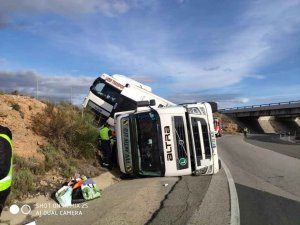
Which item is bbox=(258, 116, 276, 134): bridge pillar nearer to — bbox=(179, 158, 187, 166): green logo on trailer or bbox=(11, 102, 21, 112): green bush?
bbox=(179, 158, 187, 166): green logo on trailer

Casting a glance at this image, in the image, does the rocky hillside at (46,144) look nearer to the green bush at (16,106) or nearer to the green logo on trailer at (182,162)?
the green bush at (16,106)

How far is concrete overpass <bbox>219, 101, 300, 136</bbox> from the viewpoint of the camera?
82.3 metres

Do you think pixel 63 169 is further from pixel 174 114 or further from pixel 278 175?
pixel 278 175

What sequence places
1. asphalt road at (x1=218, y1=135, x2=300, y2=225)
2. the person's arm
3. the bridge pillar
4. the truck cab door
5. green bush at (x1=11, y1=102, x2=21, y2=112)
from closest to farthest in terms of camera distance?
the person's arm
asphalt road at (x1=218, y1=135, x2=300, y2=225)
the truck cab door
green bush at (x1=11, y1=102, x2=21, y2=112)
the bridge pillar

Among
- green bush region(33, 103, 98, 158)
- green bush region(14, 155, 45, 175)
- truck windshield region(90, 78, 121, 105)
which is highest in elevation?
truck windshield region(90, 78, 121, 105)

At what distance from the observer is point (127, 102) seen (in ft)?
67.4

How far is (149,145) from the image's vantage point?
41.5ft

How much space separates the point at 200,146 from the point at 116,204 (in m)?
4.57

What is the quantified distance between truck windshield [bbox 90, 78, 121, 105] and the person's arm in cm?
1621

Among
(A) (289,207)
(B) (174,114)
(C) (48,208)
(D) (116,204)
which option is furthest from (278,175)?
(C) (48,208)

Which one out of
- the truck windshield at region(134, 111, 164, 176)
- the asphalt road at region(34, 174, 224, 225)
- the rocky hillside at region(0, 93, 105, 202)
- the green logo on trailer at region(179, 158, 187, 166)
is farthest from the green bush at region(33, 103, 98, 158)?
the green logo on trailer at region(179, 158, 187, 166)

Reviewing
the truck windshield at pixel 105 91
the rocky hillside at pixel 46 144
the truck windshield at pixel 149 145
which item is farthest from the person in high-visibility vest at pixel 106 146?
the truck windshield at pixel 105 91

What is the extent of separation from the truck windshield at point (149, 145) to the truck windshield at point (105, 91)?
28.1 feet

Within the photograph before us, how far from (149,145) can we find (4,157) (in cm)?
793
